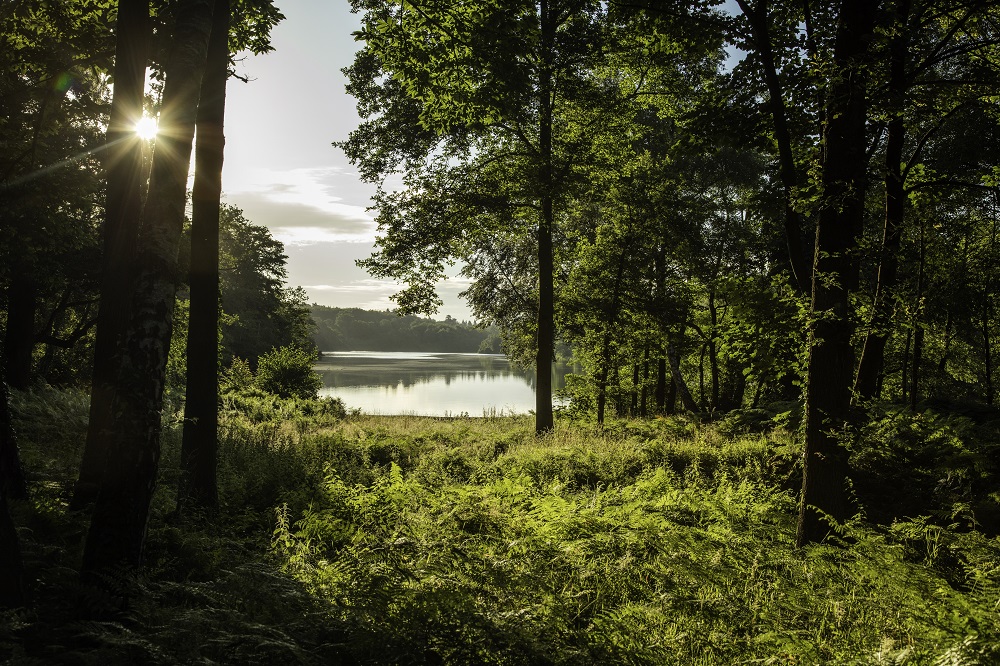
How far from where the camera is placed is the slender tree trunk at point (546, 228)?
13.4 m

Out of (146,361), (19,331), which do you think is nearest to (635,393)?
(19,331)

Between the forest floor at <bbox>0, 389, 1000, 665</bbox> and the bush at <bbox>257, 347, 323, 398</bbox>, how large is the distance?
66.0 feet

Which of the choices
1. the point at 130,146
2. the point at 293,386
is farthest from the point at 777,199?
the point at 293,386

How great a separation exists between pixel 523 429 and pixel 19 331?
14.8m

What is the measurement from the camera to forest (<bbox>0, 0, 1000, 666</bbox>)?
3.77 m

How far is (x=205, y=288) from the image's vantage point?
738 cm

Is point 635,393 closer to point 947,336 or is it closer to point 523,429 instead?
point 523,429

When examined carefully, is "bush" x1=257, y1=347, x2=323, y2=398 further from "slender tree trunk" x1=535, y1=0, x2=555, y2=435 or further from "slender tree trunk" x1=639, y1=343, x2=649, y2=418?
"slender tree trunk" x1=535, y1=0, x2=555, y2=435

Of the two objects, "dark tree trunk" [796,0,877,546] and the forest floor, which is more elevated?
"dark tree trunk" [796,0,877,546]

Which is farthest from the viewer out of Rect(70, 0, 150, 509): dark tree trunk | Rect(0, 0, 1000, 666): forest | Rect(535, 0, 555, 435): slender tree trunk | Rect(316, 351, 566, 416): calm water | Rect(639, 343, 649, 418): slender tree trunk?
Rect(316, 351, 566, 416): calm water

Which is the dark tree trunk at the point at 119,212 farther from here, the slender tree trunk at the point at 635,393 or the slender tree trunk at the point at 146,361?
the slender tree trunk at the point at 635,393

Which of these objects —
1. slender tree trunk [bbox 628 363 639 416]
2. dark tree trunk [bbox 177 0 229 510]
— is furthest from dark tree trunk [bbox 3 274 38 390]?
slender tree trunk [bbox 628 363 639 416]

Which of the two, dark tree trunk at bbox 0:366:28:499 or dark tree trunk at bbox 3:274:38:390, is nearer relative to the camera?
dark tree trunk at bbox 0:366:28:499

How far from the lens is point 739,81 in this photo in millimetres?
6887
